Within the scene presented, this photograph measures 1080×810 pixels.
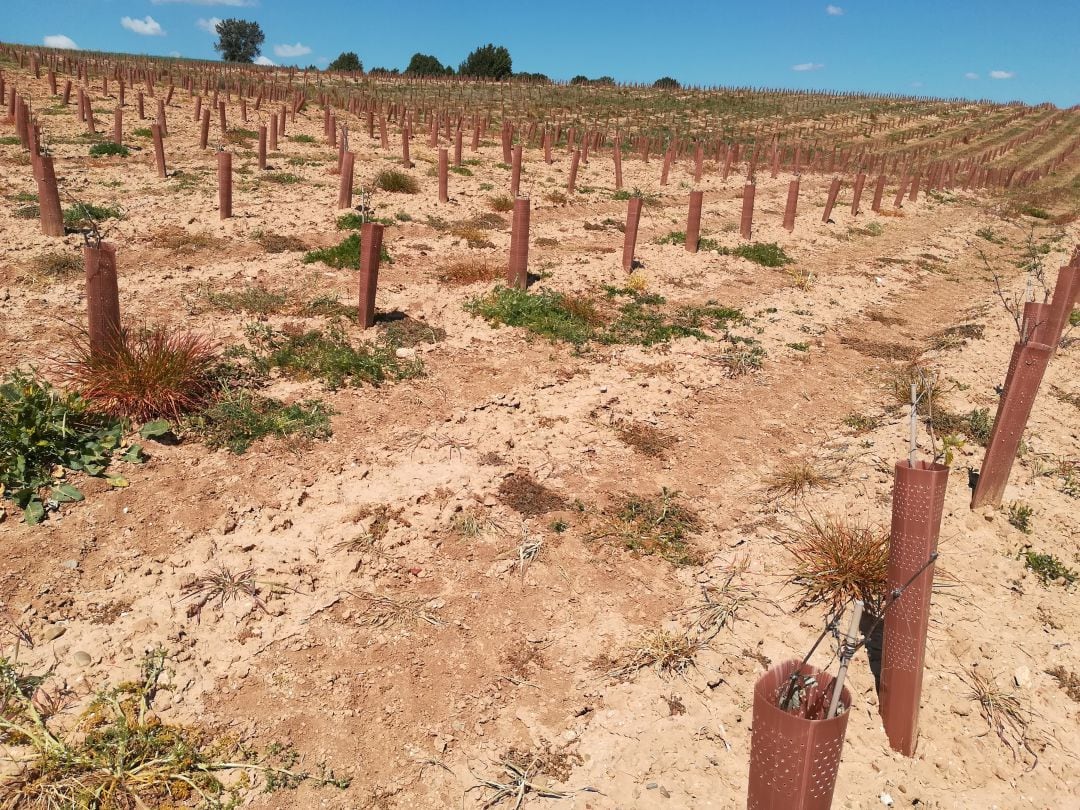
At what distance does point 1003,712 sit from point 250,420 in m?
5.33

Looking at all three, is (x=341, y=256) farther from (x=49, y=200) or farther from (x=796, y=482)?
(x=796, y=482)

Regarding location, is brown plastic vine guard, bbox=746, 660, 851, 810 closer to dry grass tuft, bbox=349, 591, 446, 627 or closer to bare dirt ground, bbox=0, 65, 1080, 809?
bare dirt ground, bbox=0, 65, 1080, 809

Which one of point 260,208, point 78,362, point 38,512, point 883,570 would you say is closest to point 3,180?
point 260,208

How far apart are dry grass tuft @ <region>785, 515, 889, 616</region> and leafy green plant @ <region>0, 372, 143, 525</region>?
15.1 ft

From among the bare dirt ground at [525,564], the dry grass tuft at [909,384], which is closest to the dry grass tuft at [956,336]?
the bare dirt ground at [525,564]

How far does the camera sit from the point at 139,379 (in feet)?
17.1

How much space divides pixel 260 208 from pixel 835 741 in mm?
12441

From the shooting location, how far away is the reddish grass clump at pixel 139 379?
5148 mm

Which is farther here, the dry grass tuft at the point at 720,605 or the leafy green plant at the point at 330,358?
the leafy green plant at the point at 330,358

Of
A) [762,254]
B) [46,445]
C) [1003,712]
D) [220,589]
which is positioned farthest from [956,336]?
[46,445]

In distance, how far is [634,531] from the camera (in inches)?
183

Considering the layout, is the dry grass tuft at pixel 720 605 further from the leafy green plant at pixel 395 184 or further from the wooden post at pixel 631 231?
the leafy green plant at pixel 395 184

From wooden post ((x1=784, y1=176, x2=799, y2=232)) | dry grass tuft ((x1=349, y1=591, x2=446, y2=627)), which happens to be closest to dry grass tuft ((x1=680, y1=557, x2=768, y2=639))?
dry grass tuft ((x1=349, y1=591, x2=446, y2=627))

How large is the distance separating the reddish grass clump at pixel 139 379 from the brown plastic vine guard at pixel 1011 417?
19.7ft
